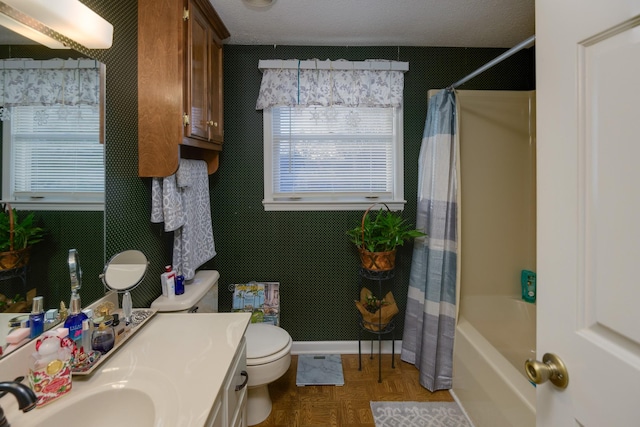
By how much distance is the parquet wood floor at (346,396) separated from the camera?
1805mm

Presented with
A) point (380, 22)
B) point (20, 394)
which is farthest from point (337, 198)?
point (20, 394)

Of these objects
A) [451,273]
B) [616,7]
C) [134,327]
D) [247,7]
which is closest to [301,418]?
[134,327]

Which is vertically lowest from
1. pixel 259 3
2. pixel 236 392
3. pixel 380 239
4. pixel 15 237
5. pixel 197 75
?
pixel 236 392

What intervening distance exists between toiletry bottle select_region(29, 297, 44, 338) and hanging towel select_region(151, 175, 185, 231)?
0.69 meters

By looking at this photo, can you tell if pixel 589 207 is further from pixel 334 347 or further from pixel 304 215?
pixel 334 347

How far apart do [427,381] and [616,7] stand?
6.99 feet

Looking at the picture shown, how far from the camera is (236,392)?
3.89 ft

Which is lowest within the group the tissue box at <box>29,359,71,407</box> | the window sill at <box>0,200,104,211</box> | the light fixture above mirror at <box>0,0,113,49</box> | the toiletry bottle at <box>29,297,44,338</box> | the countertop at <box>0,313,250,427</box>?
the countertop at <box>0,313,250,427</box>

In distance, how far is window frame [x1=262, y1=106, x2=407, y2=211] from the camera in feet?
7.83

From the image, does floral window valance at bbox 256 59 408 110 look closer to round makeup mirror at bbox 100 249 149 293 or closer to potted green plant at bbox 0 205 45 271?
round makeup mirror at bbox 100 249 149 293

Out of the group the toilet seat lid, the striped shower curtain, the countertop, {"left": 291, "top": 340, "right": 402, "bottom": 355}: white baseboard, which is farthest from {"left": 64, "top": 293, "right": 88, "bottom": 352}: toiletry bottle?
the striped shower curtain

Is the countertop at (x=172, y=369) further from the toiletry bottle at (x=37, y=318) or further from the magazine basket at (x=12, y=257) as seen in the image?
the magazine basket at (x=12, y=257)

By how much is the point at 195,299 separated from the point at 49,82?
3.88 ft

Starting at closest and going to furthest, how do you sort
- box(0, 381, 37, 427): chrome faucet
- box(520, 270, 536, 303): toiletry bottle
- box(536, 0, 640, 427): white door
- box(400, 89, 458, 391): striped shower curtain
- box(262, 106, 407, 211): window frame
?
box(536, 0, 640, 427): white door, box(0, 381, 37, 427): chrome faucet, box(400, 89, 458, 391): striped shower curtain, box(520, 270, 536, 303): toiletry bottle, box(262, 106, 407, 211): window frame
